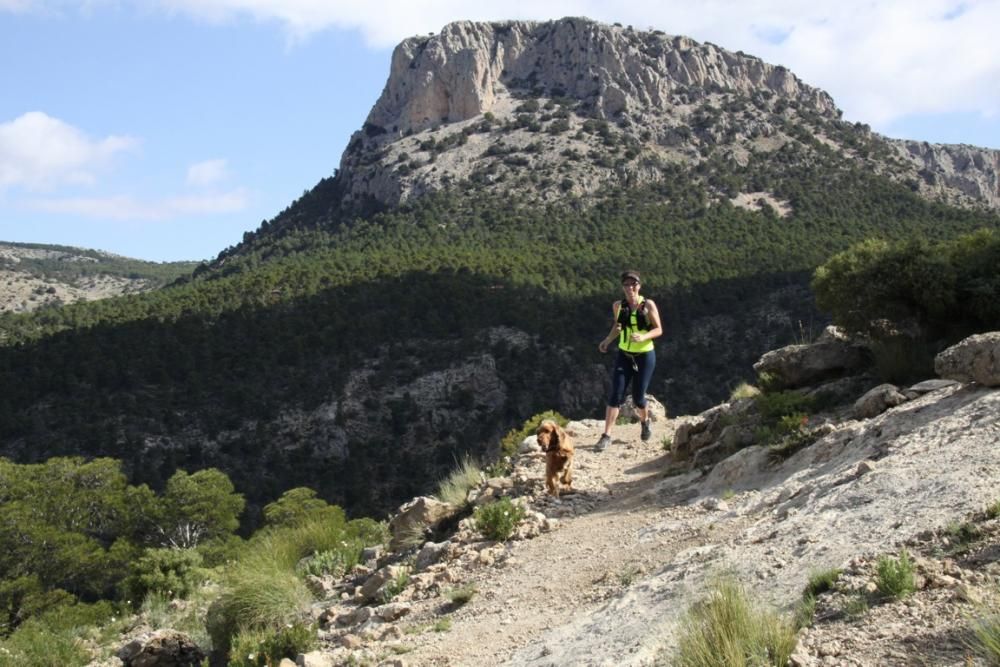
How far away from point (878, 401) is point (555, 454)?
9.34 feet

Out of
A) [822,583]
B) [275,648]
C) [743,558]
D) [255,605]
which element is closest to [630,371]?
[743,558]

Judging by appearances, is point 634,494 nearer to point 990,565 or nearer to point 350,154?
point 990,565

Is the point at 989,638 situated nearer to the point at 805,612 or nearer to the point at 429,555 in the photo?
the point at 805,612

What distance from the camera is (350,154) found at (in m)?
90.7

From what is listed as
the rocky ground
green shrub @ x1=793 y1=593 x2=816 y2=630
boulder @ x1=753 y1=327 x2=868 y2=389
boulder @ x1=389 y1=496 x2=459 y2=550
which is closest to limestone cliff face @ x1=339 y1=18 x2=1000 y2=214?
boulder @ x1=753 y1=327 x2=868 y2=389

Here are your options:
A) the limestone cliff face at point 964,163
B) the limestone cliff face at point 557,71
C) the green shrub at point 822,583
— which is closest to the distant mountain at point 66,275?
the limestone cliff face at point 557,71

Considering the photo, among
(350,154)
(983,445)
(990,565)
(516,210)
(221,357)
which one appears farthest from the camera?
(350,154)

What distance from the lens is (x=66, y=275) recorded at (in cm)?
10912

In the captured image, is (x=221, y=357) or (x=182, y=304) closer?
(x=221, y=357)

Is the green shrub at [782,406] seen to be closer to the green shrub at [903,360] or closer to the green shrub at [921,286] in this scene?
the green shrub at [903,360]

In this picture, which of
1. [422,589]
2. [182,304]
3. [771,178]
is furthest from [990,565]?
[771,178]

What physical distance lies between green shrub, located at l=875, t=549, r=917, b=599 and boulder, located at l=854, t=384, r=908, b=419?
3501 mm

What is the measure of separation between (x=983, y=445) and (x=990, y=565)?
181 cm

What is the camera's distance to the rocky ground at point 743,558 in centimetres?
348
